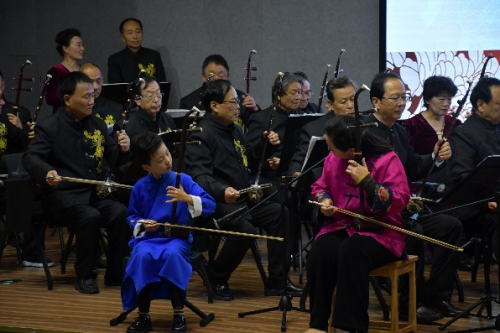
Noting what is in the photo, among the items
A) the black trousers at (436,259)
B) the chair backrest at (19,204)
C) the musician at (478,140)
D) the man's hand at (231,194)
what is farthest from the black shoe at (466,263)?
the chair backrest at (19,204)

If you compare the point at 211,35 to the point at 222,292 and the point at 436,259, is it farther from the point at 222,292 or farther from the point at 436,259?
the point at 436,259

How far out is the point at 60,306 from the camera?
489 centimetres

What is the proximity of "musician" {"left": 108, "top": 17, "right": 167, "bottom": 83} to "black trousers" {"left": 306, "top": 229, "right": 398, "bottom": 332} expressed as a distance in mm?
3902

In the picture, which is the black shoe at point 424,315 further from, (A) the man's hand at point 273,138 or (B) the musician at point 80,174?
(B) the musician at point 80,174

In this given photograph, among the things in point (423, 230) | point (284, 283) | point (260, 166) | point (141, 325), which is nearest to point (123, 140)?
point (260, 166)

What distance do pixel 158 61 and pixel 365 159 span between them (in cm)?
400

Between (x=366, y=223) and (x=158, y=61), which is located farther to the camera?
(x=158, y=61)

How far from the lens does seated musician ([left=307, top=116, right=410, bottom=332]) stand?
3.87 meters

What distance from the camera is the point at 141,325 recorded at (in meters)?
4.36

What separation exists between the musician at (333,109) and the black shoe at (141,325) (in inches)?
53.6

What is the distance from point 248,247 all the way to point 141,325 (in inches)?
37.4

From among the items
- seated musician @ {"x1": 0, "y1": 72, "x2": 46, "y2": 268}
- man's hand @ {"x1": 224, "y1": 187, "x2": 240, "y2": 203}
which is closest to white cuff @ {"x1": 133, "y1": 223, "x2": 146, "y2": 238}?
man's hand @ {"x1": 224, "y1": 187, "x2": 240, "y2": 203}

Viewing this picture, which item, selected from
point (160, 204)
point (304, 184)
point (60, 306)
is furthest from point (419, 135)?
point (60, 306)

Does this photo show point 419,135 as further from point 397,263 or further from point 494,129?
point 397,263
